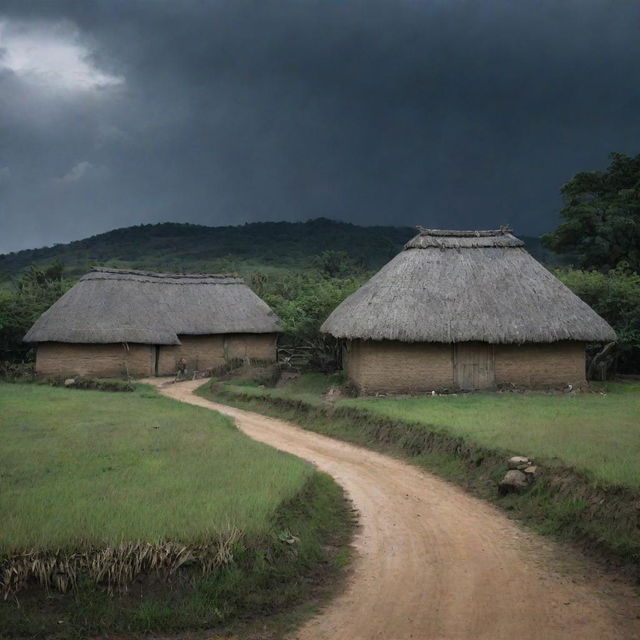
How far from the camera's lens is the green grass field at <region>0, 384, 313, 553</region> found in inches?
265

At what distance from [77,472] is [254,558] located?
380 centimetres

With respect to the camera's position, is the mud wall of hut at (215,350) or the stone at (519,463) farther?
the mud wall of hut at (215,350)

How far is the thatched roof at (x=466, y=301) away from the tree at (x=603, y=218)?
547 inches

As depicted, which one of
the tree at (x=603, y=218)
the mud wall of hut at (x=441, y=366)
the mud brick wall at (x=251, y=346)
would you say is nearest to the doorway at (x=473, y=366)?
the mud wall of hut at (x=441, y=366)

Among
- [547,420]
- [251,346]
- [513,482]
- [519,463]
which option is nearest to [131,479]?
[513,482]

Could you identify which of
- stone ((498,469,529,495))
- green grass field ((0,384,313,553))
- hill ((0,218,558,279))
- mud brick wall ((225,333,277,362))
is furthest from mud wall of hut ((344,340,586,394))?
hill ((0,218,558,279))

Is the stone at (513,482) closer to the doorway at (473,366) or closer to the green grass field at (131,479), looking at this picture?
the green grass field at (131,479)

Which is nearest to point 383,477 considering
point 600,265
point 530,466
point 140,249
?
point 530,466

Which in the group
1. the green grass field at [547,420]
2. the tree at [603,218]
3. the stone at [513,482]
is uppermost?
the tree at [603,218]

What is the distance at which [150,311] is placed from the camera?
29.5m

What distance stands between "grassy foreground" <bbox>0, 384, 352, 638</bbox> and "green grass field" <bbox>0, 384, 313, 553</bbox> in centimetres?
2

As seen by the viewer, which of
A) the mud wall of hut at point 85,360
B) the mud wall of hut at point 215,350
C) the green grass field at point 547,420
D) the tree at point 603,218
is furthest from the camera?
the tree at point 603,218

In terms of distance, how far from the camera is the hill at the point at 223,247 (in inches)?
2785

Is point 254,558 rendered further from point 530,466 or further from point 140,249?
point 140,249
